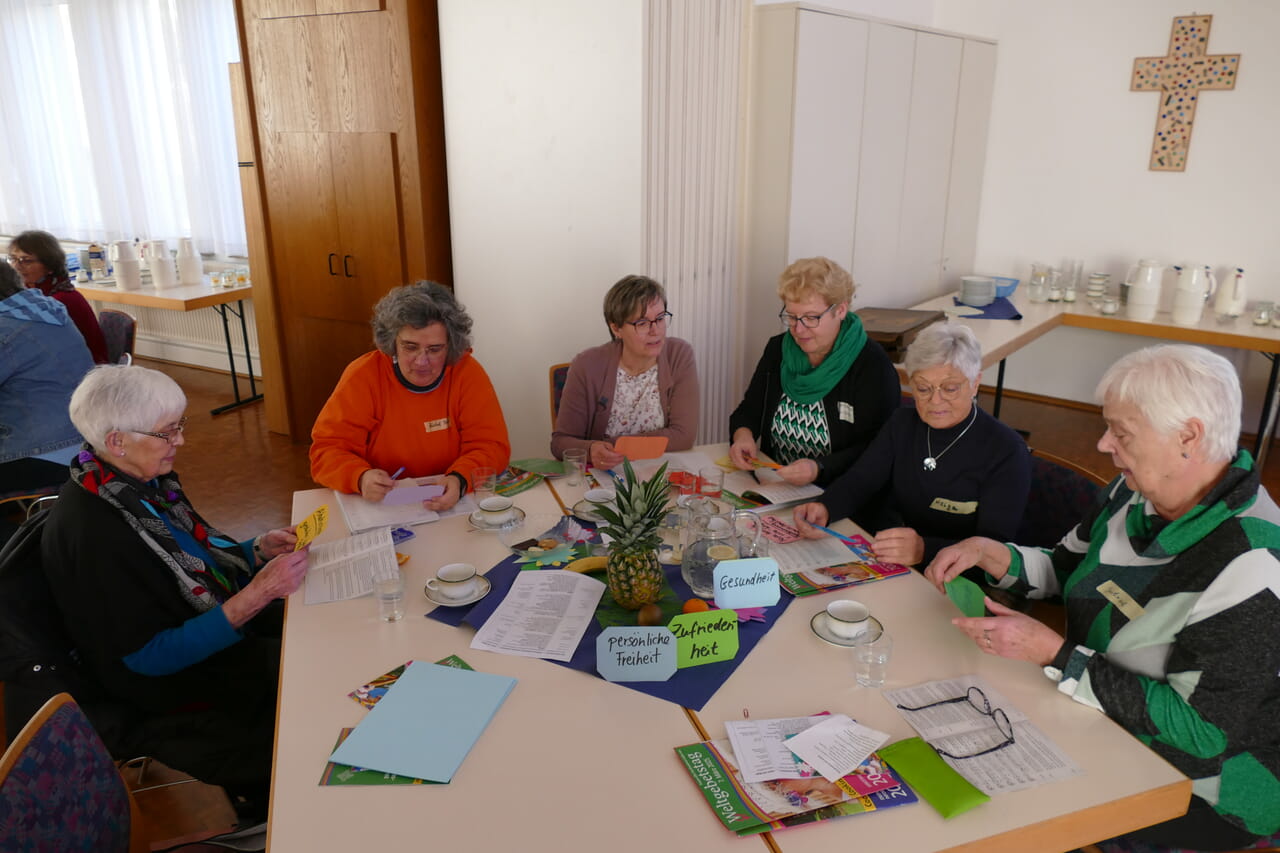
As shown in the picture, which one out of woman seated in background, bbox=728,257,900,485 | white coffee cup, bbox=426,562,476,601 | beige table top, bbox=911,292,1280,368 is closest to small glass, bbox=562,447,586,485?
woman seated in background, bbox=728,257,900,485

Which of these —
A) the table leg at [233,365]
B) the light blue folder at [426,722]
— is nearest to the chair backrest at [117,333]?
the table leg at [233,365]

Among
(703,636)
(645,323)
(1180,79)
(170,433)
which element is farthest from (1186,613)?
(1180,79)

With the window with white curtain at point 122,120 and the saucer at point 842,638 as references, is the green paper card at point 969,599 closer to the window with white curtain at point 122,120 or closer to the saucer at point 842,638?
the saucer at point 842,638

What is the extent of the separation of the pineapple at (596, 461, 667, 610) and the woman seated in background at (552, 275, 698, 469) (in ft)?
3.66

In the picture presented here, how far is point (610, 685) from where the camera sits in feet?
5.16

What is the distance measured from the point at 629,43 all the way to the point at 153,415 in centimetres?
222

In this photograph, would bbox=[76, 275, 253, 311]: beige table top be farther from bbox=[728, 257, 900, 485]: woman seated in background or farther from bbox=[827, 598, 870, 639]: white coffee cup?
bbox=[827, 598, 870, 639]: white coffee cup

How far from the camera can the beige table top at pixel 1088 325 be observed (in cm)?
422

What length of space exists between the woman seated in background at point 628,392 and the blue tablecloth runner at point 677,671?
967mm

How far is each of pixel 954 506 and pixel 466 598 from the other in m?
1.32

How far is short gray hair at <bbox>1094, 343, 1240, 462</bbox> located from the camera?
1.50 m

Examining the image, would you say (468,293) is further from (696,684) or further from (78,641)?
(696,684)

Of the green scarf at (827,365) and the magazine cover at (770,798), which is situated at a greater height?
the green scarf at (827,365)

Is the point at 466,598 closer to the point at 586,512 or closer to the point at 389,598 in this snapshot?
the point at 389,598
